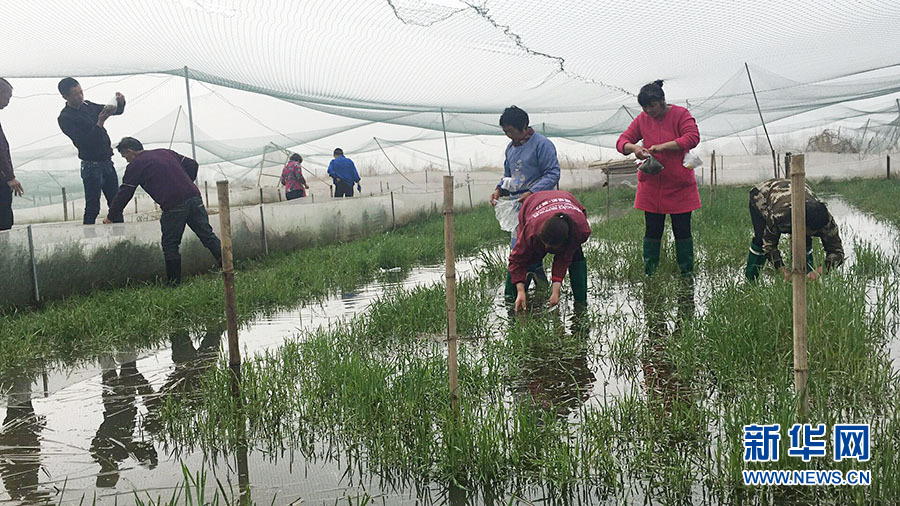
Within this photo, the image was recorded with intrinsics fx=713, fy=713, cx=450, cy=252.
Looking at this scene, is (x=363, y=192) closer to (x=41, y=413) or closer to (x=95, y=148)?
(x=95, y=148)

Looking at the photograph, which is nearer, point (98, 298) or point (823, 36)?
point (98, 298)

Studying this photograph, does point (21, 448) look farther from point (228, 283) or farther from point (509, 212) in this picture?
point (509, 212)

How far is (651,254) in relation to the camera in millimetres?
5539

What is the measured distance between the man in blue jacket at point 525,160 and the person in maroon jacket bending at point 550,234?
49 centimetres

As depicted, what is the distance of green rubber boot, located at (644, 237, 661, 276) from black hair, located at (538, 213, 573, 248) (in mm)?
1534

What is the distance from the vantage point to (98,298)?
595 cm

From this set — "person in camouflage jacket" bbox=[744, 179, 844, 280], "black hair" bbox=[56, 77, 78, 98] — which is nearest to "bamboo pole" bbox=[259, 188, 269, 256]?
"black hair" bbox=[56, 77, 78, 98]

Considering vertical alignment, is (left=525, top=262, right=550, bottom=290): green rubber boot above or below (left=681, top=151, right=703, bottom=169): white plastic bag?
below

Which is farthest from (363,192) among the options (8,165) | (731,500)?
(731,500)

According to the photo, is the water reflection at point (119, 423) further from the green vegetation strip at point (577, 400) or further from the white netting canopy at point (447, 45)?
the white netting canopy at point (447, 45)

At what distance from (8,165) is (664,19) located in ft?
23.0

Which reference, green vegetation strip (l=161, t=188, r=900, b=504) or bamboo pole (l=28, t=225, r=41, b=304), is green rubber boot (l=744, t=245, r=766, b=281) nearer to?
green vegetation strip (l=161, t=188, r=900, b=504)

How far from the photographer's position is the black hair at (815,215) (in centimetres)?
427

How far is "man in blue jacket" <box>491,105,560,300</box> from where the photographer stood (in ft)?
16.6
